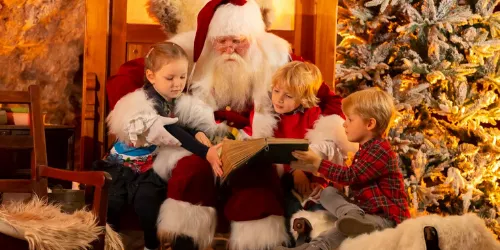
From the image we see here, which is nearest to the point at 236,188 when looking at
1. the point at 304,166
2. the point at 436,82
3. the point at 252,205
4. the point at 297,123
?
the point at 252,205

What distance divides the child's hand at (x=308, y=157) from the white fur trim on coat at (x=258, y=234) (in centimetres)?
30

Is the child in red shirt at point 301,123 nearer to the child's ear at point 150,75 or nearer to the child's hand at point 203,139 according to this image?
the child's hand at point 203,139

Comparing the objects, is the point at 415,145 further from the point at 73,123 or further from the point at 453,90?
the point at 73,123

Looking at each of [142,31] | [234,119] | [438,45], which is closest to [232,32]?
[234,119]

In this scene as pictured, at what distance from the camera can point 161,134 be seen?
281 cm

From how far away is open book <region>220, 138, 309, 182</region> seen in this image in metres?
2.54

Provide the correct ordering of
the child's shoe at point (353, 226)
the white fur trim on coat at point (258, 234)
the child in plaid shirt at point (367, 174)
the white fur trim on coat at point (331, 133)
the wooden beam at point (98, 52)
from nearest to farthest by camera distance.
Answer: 1. the child's shoe at point (353, 226)
2. the child in plaid shirt at point (367, 174)
3. the white fur trim on coat at point (258, 234)
4. the white fur trim on coat at point (331, 133)
5. the wooden beam at point (98, 52)

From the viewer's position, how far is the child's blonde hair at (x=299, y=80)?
9.26 feet

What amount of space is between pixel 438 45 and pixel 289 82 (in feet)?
3.89

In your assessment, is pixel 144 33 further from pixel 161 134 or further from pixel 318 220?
pixel 318 220

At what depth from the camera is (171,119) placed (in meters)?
2.83

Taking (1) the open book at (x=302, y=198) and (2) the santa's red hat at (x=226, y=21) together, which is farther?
(2) the santa's red hat at (x=226, y=21)

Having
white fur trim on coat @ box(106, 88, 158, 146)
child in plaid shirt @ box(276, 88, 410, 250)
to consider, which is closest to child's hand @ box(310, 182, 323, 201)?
child in plaid shirt @ box(276, 88, 410, 250)

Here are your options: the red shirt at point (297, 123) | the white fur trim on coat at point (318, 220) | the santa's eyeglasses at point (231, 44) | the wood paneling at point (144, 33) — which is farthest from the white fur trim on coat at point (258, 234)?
the wood paneling at point (144, 33)
